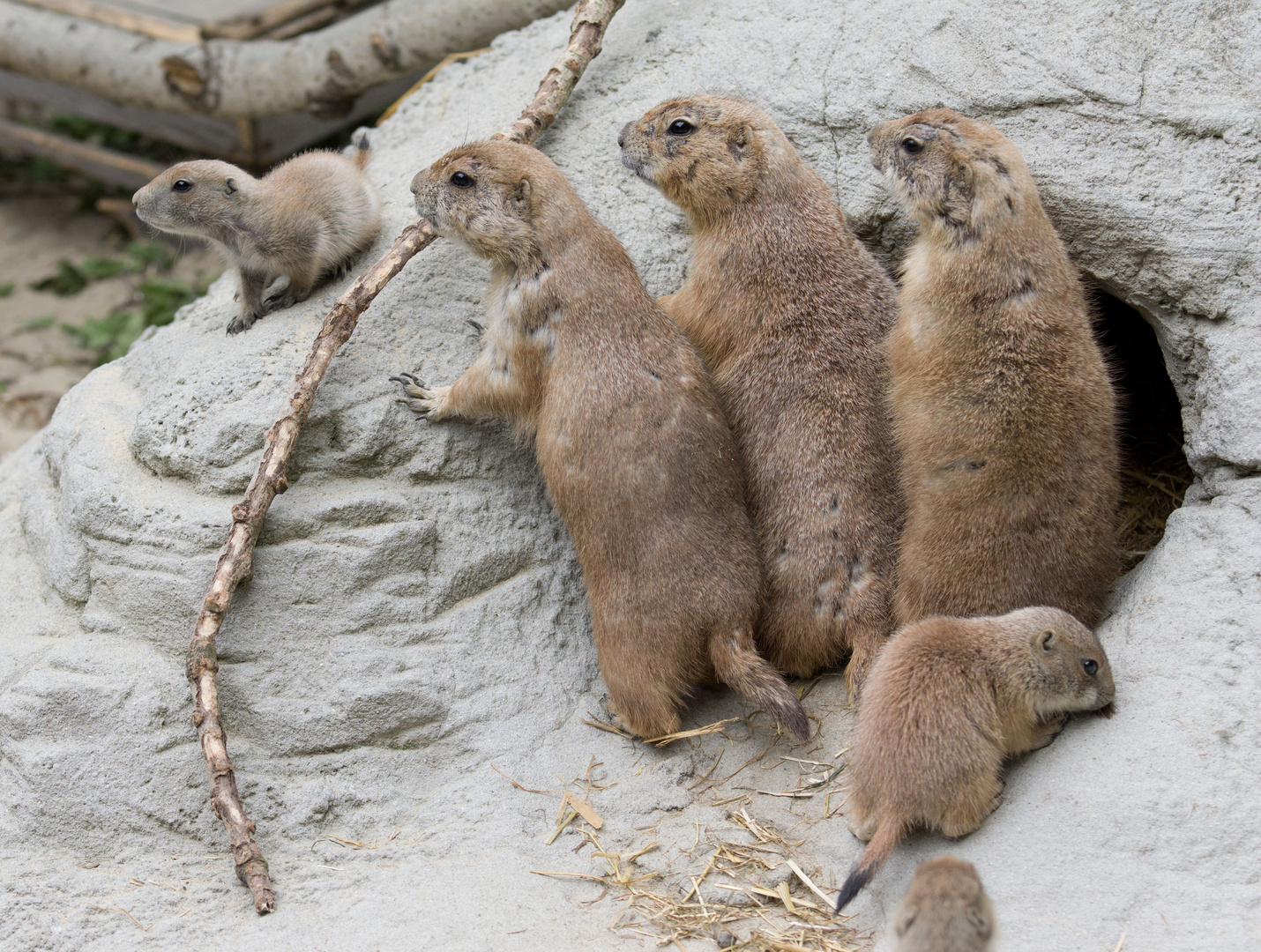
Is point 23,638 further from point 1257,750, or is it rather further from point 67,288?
point 67,288

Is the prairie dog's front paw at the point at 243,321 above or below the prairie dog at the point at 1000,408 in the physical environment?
below

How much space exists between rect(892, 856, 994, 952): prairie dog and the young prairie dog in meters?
3.95

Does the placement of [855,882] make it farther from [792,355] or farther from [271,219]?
[271,219]

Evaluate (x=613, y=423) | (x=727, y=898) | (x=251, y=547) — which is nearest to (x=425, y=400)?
(x=613, y=423)

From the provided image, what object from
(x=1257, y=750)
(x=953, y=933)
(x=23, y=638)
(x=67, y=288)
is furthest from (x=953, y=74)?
(x=67, y=288)

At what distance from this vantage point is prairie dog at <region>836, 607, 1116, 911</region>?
3855 millimetres

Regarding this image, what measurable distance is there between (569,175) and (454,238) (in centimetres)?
101

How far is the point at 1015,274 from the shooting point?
4.41 metres

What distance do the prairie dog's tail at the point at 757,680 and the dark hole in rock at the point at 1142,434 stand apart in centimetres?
216

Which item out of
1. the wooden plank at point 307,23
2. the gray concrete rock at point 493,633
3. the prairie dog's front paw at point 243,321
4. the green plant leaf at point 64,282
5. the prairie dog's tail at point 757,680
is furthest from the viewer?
the green plant leaf at point 64,282

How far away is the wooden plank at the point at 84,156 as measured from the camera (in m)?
10.4

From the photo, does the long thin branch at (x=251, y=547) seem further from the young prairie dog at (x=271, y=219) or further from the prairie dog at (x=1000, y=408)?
the prairie dog at (x=1000, y=408)

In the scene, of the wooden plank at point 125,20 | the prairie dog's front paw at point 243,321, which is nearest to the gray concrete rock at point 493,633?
→ the prairie dog's front paw at point 243,321

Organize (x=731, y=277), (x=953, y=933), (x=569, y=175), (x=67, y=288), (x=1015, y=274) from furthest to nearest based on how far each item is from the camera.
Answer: (x=67, y=288), (x=569, y=175), (x=731, y=277), (x=1015, y=274), (x=953, y=933)
